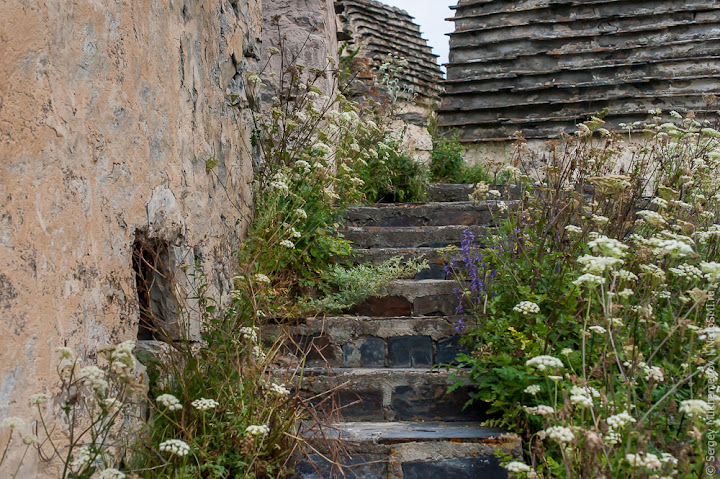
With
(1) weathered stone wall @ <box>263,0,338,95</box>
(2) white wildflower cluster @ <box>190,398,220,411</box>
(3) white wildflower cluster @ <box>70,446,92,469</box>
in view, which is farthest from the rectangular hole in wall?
(1) weathered stone wall @ <box>263,0,338,95</box>

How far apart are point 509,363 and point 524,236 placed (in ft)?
2.67

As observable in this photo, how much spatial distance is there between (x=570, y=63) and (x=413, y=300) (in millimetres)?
3920

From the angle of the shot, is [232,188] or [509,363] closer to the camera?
[509,363]

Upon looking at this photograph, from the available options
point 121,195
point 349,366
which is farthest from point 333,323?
point 121,195

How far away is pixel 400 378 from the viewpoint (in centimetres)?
314

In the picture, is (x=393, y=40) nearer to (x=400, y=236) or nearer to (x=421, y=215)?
(x=421, y=215)

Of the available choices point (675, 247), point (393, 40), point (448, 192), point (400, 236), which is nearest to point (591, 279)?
point (675, 247)

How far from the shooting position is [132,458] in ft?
6.88

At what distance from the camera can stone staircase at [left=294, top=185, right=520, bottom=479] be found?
2.59m

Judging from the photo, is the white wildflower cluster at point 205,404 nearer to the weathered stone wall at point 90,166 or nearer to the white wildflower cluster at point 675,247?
the weathered stone wall at point 90,166

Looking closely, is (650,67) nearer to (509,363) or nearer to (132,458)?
(509,363)

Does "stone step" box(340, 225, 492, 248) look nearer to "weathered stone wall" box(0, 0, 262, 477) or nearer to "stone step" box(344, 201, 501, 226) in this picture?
"stone step" box(344, 201, 501, 226)

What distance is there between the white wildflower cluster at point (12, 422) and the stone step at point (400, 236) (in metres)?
3.31

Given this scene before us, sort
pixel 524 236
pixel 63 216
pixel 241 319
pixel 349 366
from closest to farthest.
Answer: pixel 63 216 → pixel 241 319 → pixel 524 236 → pixel 349 366
